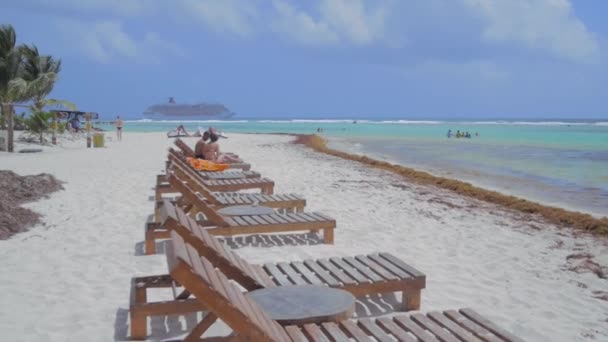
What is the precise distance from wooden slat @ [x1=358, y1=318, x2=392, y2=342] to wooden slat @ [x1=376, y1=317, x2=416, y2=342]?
4 centimetres

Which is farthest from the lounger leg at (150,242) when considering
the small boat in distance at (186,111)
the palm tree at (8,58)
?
the small boat in distance at (186,111)

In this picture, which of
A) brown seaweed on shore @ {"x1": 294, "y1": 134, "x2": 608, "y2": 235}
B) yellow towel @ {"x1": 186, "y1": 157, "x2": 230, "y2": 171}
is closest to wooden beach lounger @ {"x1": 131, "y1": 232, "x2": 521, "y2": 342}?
brown seaweed on shore @ {"x1": 294, "y1": 134, "x2": 608, "y2": 235}

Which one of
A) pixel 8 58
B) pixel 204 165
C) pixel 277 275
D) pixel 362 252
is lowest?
pixel 362 252

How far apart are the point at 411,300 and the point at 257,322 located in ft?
6.04

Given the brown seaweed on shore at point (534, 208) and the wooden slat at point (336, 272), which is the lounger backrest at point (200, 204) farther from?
the brown seaweed on shore at point (534, 208)

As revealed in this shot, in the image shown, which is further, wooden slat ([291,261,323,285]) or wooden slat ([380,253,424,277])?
wooden slat ([380,253,424,277])

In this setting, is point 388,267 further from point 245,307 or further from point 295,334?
point 245,307

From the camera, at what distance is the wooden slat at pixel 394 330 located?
267 centimetres

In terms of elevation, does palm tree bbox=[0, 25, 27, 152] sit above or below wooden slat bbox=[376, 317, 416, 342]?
above

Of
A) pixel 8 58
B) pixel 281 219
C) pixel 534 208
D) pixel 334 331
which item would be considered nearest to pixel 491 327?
pixel 334 331

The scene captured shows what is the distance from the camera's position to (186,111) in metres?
160

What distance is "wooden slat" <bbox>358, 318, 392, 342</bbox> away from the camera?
267 cm

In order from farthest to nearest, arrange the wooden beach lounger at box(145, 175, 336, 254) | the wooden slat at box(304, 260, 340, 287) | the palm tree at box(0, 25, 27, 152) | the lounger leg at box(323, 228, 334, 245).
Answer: the palm tree at box(0, 25, 27, 152), the lounger leg at box(323, 228, 334, 245), the wooden beach lounger at box(145, 175, 336, 254), the wooden slat at box(304, 260, 340, 287)

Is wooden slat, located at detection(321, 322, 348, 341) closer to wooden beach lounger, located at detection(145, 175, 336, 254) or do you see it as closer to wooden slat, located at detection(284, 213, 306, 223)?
wooden beach lounger, located at detection(145, 175, 336, 254)
